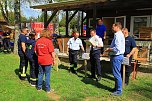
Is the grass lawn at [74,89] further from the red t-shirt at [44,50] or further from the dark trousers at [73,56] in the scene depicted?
the red t-shirt at [44,50]

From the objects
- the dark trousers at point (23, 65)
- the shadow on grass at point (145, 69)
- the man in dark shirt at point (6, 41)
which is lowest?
the shadow on grass at point (145, 69)

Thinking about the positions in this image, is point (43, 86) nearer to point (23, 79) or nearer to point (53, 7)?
point (23, 79)

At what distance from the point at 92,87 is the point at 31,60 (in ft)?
6.89

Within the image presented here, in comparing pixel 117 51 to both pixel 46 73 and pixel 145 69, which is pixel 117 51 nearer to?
pixel 46 73

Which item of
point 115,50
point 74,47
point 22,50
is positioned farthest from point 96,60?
point 22,50

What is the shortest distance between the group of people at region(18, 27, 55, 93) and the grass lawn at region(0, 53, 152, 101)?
327 mm

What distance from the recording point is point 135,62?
974cm

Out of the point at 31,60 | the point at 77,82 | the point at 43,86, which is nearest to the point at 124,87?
the point at 77,82

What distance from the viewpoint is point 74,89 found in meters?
8.09

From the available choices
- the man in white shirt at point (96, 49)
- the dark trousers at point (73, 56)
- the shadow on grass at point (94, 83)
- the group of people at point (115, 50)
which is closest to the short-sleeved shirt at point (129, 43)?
the group of people at point (115, 50)

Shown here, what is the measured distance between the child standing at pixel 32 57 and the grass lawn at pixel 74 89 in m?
0.30

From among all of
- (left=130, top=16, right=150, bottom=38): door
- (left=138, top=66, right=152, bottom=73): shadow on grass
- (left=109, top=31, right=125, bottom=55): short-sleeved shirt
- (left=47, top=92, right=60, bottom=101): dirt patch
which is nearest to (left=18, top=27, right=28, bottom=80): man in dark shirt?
(left=47, top=92, right=60, bottom=101): dirt patch

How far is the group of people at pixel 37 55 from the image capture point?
24.4ft

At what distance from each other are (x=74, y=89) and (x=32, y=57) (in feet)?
5.54
